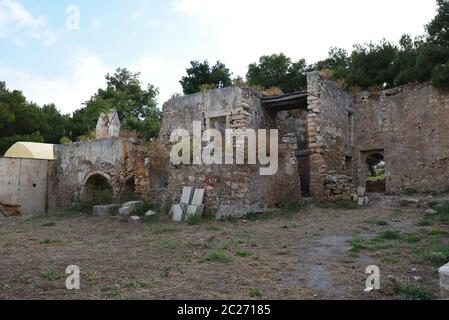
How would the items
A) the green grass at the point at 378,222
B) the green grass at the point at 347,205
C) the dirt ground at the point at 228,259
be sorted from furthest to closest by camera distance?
the green grass at the point at 347,205
the green grass at the point at 378,222
the dirt ground at the point at 228,259

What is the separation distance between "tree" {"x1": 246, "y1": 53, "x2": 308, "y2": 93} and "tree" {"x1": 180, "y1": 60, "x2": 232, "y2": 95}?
1766mm

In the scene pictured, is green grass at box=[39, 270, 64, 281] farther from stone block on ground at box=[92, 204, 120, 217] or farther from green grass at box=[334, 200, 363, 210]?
green grass at box=[334, 200, 363, 210]

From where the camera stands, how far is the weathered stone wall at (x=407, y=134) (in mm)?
13258

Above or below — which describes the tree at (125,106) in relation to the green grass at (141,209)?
above

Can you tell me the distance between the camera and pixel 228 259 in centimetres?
520

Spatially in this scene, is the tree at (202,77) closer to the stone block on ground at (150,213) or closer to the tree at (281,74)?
the tree at (281,74)

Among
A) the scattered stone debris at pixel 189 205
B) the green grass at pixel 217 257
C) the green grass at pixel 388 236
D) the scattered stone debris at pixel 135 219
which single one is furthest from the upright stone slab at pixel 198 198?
the green grass at pixel 388 236

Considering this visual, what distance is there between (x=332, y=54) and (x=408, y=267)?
2063cm

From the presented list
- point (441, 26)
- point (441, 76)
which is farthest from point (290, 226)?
point (441, 26)

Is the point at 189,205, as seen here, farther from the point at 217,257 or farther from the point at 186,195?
the point at 217,257

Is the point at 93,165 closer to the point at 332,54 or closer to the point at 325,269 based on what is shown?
the point at 325,269

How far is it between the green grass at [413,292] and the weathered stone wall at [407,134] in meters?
11.0

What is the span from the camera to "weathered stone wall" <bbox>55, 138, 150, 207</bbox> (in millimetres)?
13619
